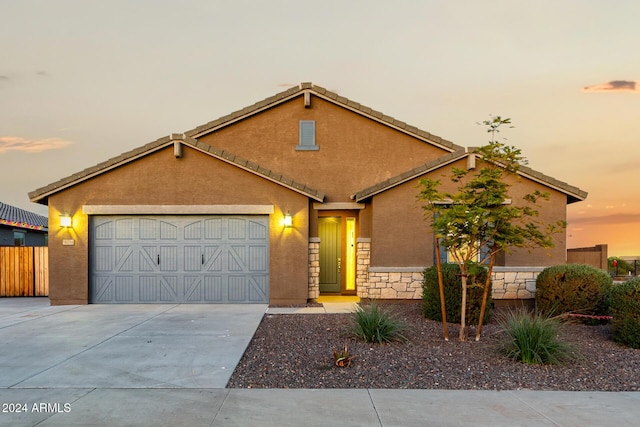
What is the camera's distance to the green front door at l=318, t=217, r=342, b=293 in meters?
14.2

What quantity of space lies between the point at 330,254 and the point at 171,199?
17.2ft

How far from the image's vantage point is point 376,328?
759cm

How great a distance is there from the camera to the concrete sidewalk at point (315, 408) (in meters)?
4.54

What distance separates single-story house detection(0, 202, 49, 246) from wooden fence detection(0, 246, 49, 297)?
24.4 ft

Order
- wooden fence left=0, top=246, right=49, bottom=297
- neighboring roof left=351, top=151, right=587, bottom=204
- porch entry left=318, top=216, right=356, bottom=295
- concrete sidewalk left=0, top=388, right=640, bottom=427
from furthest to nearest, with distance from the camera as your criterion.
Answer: wooden fence left=0, top=246, right=49, bottom=297, porch entry left=318, top=216, right=356, bottom=295, neighboring roof left=351, top=151, right=587, bottom=204, concrete sidewalk left=0, top=388, right=640, bottom=427

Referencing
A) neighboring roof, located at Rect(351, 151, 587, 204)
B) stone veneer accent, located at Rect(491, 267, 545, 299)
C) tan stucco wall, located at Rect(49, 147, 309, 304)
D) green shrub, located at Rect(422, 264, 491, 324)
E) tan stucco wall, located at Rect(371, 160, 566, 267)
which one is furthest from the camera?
tan stucco wall, located at Rect(49, 147, 309, 304)

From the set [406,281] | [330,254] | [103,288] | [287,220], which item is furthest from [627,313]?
[103,288]

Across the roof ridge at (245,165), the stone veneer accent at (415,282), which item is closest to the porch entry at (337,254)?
the stone veneer accent at (415,282)

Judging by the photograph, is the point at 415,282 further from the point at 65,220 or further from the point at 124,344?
the point at 65,220

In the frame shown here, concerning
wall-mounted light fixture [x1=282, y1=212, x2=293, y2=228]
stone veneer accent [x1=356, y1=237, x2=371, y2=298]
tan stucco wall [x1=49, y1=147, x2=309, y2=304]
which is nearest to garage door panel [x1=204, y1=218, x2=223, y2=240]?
tan stucco wall [x1=49, y1=147, x2=309, y2=304]

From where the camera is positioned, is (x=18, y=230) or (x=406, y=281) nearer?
(x=406, y=281)

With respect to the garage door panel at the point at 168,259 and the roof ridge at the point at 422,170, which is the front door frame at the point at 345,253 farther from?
the garage door panel at the point at 168,259

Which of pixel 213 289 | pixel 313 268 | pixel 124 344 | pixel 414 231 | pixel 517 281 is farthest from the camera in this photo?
pixel 313 268

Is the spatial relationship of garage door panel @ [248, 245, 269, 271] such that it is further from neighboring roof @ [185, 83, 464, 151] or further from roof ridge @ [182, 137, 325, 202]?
neighboring roof @ [185, 83, 464, 151]
